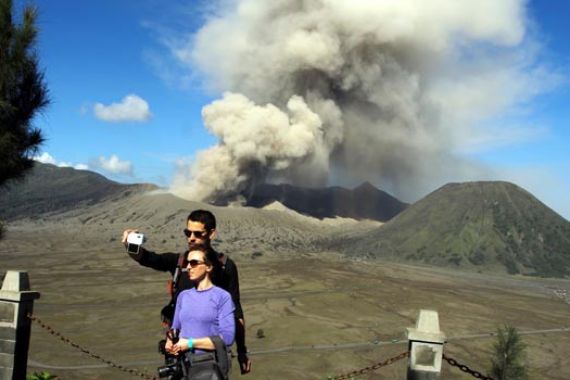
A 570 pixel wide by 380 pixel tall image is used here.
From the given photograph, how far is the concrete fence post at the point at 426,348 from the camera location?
7.12 m

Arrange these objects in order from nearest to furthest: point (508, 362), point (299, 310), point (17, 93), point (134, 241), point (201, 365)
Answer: point (201, 365) → point (134, 241) → point (17, 93) → point (508, 362) → point (299, 310)

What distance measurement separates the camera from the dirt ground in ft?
104

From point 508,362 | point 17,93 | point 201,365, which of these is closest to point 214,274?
point 201,365

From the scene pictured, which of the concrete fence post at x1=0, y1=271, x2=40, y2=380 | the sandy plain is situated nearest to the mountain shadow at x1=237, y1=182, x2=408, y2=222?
the sandy plain

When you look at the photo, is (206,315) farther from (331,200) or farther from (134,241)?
(331,200)

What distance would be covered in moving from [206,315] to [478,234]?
126 m

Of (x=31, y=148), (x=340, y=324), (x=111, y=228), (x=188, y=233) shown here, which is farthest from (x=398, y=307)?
(x=111, y=228)

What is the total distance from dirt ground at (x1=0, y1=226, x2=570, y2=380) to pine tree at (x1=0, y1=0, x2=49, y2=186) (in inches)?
723

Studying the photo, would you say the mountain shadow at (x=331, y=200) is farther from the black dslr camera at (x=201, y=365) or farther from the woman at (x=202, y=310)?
the black dslr camera at (x=201, y=365)

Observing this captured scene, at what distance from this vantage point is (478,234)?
122812 mm

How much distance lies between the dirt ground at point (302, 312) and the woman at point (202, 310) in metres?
23.5

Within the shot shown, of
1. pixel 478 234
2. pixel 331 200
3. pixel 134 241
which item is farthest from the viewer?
pixel 331 200

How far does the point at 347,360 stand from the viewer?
32.6 metres

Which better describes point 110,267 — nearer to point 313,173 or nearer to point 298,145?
point 298,145
